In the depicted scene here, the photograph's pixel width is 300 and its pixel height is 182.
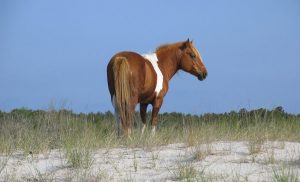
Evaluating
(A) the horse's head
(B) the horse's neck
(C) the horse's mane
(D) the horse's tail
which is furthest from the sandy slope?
(A) the horse's head

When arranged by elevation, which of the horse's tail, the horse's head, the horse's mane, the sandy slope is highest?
the horse's mane

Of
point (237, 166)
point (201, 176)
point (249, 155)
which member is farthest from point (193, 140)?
point (201, 176)

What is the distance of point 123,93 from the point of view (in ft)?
34.3

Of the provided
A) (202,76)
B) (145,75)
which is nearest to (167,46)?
(202,76)

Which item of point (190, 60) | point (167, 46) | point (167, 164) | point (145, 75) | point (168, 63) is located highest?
point (167, 46)

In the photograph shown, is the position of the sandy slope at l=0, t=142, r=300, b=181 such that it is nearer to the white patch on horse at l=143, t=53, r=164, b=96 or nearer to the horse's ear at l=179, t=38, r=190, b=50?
the white patch on horse at l=143, t=53, r=164, b=96

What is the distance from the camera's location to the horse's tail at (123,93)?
1041 cm

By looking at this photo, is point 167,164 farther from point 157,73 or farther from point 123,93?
point 157,73

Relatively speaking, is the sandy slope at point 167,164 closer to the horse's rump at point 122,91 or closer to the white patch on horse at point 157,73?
the horse's rump at point 122,91

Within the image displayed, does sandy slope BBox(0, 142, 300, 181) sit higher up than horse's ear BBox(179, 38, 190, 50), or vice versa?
horse's ear BBox(179, 38, 190, 50)

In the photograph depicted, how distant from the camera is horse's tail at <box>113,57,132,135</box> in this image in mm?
10406

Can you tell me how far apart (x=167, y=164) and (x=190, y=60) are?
678cm

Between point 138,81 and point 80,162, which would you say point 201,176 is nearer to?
point 80,162

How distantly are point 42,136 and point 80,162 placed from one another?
303 centimetres
